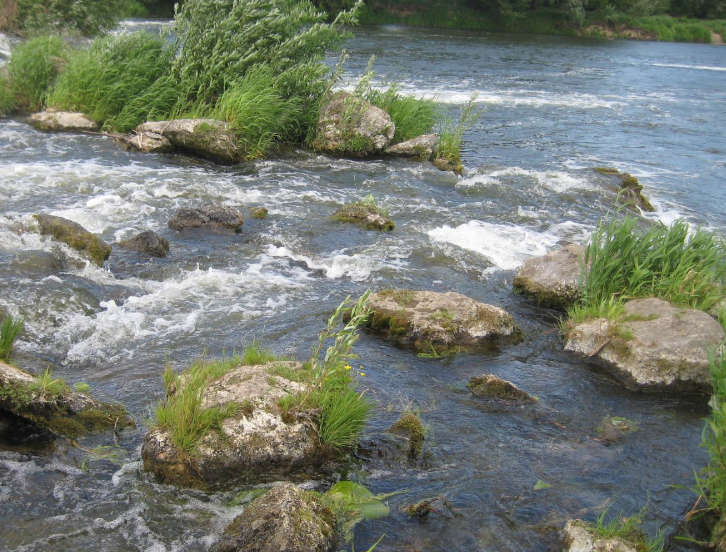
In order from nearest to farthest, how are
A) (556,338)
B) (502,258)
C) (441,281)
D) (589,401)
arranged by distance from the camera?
(589,401)
(556,338)
(441,281)
(502,258)

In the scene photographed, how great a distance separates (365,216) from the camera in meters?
12.4

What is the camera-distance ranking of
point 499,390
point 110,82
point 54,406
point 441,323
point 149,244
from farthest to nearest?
1. point 110,82
2. point 149,244
3. point 441,323
4. point 499,390
5. point 54,406

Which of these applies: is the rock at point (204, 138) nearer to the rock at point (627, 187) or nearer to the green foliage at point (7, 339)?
the rock at point (627, 187)

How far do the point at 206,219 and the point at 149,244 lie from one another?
1511mm

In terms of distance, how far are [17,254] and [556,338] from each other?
7.14 meters

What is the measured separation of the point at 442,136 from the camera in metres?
17.3

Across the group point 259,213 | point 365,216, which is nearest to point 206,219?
point 259,213

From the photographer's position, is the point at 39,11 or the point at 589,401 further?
the point at 39,11

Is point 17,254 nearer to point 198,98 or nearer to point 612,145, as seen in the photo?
point 198,98

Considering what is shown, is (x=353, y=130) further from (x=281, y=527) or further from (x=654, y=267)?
(x=281, y=527)

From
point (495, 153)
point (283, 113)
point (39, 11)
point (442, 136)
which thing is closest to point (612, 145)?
point (495, 153)

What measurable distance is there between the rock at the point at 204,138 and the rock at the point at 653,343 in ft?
30.0

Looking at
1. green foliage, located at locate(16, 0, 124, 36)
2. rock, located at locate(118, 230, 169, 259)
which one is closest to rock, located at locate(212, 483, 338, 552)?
rock, located at locate(118, 230, 169, 259)

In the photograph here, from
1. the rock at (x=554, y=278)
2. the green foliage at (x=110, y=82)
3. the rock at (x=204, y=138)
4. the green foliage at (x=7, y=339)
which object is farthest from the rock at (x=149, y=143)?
the green foliage at (x=7, y=339)
